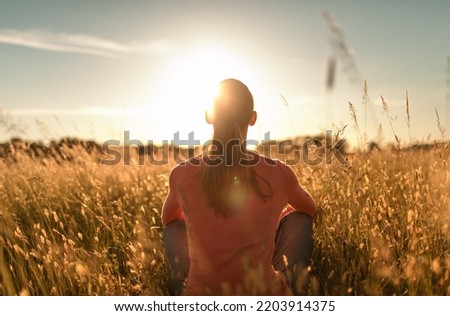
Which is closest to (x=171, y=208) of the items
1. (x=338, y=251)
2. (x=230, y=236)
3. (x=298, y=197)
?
(x=230, y=236)

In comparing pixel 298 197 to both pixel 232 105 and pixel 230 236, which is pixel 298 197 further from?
pixel 232 105

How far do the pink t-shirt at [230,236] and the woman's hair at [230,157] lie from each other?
0.14 ft

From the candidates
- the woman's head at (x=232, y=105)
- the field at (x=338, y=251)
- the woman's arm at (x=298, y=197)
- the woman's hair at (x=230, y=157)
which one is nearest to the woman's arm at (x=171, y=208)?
the field at (x=338, y=251)

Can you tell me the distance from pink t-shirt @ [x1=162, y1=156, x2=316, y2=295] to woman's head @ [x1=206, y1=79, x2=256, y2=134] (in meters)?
0.23

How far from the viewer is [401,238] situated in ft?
9.44

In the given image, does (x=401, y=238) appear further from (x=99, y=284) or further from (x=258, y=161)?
(x=99, y=284)

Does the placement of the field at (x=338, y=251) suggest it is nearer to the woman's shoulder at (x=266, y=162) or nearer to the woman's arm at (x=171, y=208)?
the woman's arm at (x=171, y=208)

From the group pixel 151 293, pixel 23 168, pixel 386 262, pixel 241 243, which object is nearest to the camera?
pixel 241 243

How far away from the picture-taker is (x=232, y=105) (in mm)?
2314

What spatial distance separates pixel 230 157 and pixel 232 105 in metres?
0.25

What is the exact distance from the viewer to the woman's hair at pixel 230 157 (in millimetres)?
2301

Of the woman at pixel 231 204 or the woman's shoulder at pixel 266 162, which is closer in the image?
the woman at pixel 231 204
